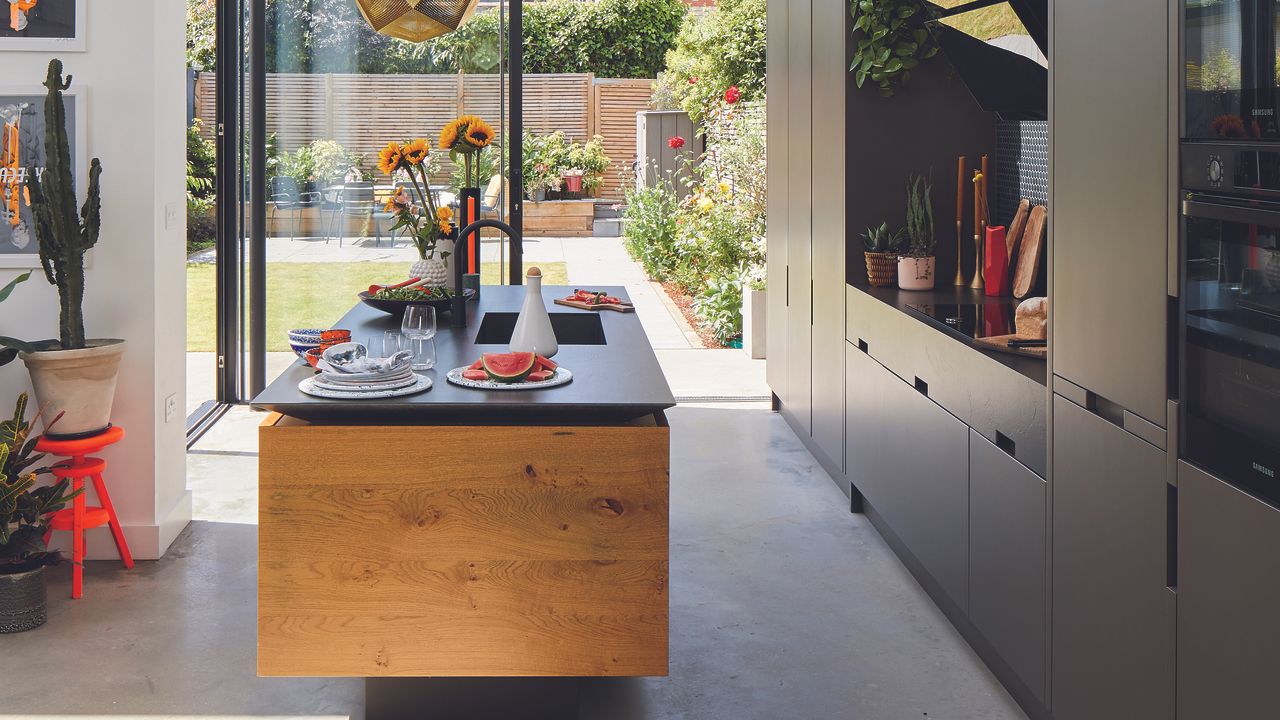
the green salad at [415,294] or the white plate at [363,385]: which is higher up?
the green salad at [415,294]

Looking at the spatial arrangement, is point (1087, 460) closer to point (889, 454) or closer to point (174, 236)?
point (889, 454)

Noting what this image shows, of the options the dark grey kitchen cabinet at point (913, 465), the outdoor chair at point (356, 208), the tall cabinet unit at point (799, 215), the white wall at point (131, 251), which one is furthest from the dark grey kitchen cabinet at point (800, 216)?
the white wall at point (131, 251)

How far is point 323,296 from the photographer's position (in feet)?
22.9

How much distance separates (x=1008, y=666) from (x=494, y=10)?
4.94 metres

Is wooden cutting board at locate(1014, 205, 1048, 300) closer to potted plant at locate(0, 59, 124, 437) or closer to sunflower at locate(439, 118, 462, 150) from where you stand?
sunflower at locate(439, 118, 462, 150)

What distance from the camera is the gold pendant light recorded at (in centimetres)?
351

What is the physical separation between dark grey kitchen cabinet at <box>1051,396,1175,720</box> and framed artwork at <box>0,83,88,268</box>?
3.24 metres

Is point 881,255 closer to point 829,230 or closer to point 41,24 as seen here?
point 829,230

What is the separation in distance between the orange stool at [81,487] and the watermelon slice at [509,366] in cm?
175

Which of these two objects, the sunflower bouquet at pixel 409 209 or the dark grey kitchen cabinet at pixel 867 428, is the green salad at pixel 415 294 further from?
the dark grey kitchen cabinet at pixel 867 428

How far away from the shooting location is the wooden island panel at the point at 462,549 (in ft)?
8.77

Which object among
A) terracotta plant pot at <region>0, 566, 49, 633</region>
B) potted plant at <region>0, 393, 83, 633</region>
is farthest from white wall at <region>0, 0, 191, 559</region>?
terracotta plant pot at <region>0, 566, 49, 633</region>

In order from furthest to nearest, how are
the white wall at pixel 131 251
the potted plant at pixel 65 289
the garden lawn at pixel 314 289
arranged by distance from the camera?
the garden lawn at pixel 314 289, the white wall at pixel 131 251, the potted plant at pixel 65 289

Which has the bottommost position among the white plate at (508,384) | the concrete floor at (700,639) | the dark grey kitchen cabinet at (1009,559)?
the concrete floor at (700,639)
